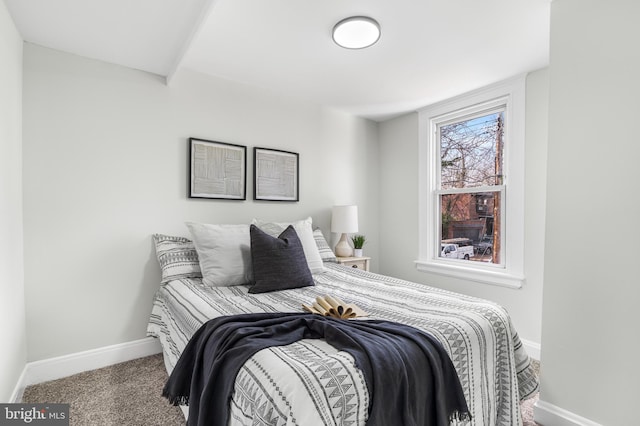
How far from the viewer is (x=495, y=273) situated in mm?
2930

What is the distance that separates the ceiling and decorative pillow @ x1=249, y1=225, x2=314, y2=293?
1.33 metres

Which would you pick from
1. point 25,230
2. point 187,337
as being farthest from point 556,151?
point 25,230

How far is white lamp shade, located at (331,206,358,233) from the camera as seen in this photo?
133 inches

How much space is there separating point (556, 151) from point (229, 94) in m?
2.52

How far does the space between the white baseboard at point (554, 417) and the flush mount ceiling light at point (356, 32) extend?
2408mm

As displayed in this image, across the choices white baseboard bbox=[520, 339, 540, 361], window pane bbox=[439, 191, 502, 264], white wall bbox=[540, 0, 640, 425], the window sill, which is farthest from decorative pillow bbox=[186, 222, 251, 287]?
white baseboard bbox=[520, 339, 540, 361]

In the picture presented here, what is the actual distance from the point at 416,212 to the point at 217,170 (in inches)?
85.6

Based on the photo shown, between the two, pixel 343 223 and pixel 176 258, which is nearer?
pixel 176 258

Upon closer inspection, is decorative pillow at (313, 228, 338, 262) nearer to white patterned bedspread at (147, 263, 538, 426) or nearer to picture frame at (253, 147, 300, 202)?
white patterned bedspread at (147, 263, 538, 426)

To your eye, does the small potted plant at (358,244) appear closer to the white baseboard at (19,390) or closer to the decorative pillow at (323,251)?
the decorative pillow at (323,251)

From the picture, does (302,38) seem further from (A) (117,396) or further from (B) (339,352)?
A: (A) (117,396)

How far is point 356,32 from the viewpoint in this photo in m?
2.07

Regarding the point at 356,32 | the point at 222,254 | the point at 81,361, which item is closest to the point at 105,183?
the point at 222,254

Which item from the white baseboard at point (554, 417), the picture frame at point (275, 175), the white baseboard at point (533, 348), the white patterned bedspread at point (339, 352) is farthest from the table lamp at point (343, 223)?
the white baseboard at point (554, 417)
